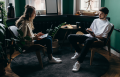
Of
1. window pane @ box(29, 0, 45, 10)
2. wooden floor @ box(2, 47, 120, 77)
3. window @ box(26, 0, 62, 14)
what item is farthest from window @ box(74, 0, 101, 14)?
wooden floor @ box(2, 47, 120, 77)

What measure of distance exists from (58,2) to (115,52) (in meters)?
2.09

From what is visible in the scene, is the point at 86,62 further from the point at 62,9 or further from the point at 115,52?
the point at 62,9

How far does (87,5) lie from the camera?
4.01 meters

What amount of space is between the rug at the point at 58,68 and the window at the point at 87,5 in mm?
1399

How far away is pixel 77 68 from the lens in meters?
Result: 2.57

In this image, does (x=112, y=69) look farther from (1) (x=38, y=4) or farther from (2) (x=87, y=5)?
(1) (x=38, y=4)

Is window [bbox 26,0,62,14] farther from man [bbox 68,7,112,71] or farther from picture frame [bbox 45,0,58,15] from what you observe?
man [bbox 68,7,112,71]

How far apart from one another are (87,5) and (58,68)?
2.16m

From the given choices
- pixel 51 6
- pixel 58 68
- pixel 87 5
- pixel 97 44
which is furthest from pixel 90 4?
pixel 58 68

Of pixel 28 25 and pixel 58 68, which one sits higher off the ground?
pixel 28 25

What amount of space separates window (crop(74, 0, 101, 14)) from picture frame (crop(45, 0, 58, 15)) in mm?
573

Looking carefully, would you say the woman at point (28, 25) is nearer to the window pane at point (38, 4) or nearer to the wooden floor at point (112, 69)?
the wooden floor at point (112, 69)

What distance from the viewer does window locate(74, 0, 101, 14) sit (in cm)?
382

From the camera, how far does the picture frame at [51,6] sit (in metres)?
4.02
